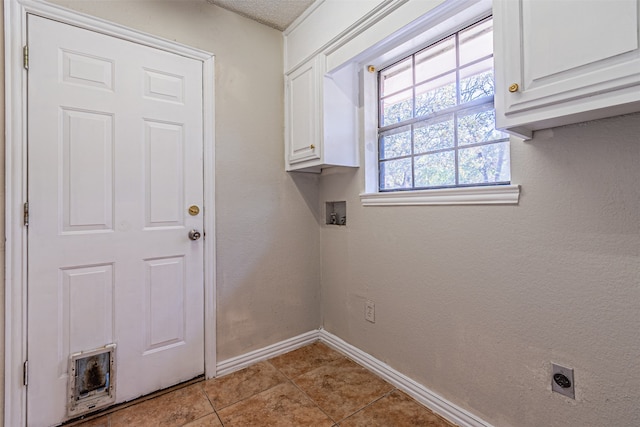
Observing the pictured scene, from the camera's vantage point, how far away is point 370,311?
1.93 m

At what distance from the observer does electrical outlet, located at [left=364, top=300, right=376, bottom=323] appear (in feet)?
6.27

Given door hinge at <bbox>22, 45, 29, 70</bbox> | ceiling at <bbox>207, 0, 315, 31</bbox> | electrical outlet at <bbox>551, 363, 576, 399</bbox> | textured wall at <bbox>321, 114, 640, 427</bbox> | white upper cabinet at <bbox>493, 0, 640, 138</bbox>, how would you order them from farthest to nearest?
ceiling at <bbox>207, 0, 315, 31</bbox>
door hinge at <bbox>22, 45, 29, 70</bbox>
electrical outlet at <bbox>551, 363, 576, 399</bbox>
textured wall at <bbox>321, 114, 640, 427</bbox>
white upper cabinet at <bbox>493, 0, 640, 138</bbox>

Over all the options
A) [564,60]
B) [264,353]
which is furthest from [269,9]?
[264,353]

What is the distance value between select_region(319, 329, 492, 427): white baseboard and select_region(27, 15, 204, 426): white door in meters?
0.95

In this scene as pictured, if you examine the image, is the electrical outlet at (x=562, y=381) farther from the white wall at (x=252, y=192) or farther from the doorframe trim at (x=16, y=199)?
the doorframe trim at (x=16, y=199)

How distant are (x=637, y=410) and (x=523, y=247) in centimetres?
60

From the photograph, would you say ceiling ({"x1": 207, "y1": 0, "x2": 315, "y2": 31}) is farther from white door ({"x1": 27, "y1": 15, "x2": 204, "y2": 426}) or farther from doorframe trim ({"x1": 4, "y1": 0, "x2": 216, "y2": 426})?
doorframe trim ({"x1": 4, "y1": 0, "x2": 216, "y2": 426})

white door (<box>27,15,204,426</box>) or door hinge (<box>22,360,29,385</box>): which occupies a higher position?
white door (<box>27,15,204,426</box>)

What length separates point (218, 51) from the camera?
6.23ft

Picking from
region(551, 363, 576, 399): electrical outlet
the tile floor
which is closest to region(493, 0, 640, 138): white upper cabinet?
region(551, 363, 576, 399): electrical outlet

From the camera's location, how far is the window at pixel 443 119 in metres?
1.43

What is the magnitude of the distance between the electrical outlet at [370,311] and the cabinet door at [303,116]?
98cm

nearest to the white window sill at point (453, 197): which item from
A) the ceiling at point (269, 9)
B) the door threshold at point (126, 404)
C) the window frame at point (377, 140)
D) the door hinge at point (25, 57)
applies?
the window frame at point (377, 140)

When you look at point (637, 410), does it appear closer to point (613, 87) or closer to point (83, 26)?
point (613, 87)
